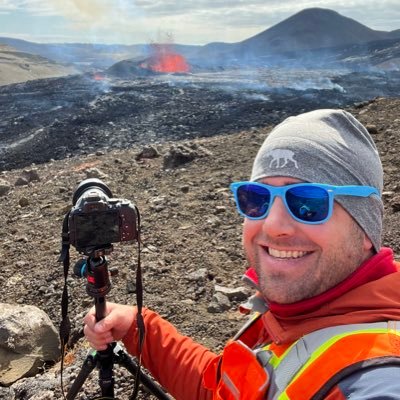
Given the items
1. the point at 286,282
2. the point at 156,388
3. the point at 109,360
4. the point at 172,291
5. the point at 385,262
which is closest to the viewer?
the point at 385,262

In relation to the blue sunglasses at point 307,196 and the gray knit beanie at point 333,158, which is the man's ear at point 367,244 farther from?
the blue sunglasses at point 307,196

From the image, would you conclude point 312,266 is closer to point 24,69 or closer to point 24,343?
point 24,343

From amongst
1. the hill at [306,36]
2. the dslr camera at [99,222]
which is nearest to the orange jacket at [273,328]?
the dslr camera at [99,222]

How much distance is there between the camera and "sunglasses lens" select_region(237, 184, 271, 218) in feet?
6.02

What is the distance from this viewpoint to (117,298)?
4.39 metres

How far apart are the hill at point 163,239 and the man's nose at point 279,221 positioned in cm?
168

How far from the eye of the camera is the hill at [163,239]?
3744mm

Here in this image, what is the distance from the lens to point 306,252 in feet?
5.68

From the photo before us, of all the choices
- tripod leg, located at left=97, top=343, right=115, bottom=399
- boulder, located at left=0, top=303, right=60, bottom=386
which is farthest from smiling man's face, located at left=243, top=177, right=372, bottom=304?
boulder, located at left=0, top=303, right=60, bottom=386

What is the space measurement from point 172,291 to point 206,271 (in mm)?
400

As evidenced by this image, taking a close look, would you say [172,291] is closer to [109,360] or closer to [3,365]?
[3,365]

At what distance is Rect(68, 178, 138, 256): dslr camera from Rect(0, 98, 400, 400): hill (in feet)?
4.63

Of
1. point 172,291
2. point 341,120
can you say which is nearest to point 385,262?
point 341,120

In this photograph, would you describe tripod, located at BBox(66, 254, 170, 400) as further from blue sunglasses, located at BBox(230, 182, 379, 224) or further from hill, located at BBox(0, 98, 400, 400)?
hill, located at BBox(0, 98, 400, 400)
